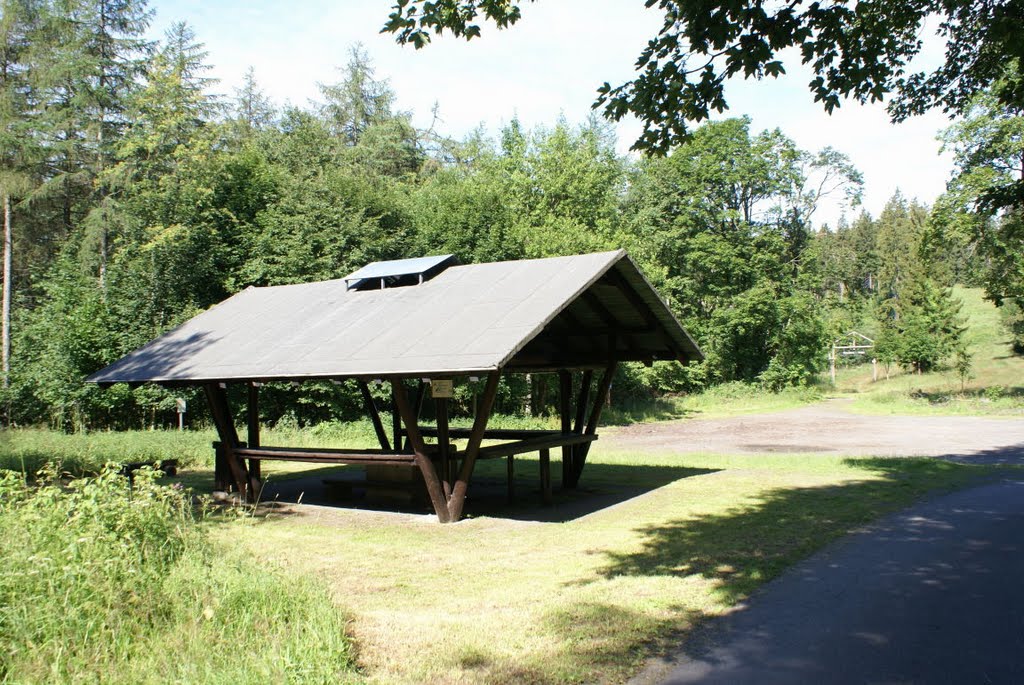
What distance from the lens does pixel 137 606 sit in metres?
5.09

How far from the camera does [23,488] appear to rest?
616 cm

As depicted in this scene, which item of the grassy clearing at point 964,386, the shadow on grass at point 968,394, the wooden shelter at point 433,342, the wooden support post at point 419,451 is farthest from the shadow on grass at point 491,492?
the shadow on grass at point 968,394

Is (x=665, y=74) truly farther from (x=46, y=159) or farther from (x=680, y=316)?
(x=680, y=316)

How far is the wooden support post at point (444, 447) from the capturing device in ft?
33.2

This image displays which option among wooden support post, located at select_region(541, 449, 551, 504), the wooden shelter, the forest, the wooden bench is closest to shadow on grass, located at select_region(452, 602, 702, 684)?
the wooden shelter

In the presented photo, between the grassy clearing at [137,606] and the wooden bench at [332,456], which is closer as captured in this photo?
the grassy clearing at [137,606]

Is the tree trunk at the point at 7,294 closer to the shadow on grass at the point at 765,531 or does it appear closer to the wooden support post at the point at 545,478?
→ the wooden support post at the point at 545,478

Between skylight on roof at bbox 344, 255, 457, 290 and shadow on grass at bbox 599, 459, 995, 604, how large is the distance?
5.54 m

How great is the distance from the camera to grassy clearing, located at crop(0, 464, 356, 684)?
4.40m

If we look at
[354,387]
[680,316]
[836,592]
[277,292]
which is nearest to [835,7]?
[836,592]

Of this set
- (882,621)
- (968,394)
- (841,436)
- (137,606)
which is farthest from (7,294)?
(968,394)

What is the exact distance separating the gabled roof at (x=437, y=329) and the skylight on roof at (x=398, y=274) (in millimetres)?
215

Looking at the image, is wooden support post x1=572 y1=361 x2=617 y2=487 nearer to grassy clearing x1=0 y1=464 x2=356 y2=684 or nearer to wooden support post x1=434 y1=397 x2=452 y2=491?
wooden support post x1=434 y1=397 x2=452 y2=491

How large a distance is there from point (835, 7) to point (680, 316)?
116 feet
